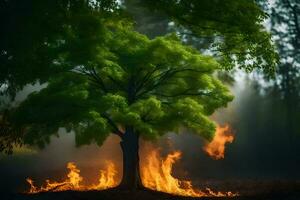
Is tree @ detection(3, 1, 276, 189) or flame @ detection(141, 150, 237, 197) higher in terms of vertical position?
tree @ detection(3, 1, 276, 189)

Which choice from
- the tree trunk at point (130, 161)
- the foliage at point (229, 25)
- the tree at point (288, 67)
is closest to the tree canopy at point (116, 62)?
the foliage at point (229, 25)

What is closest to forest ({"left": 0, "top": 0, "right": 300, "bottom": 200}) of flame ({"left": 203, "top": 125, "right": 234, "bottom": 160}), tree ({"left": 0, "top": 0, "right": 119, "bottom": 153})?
tree ({"left": 0, "top": 0, "right": 119, "bottom": 153})

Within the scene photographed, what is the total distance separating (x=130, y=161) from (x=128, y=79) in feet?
12.0

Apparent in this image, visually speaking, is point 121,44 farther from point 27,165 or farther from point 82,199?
point 27,165

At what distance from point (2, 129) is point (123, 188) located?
607cm

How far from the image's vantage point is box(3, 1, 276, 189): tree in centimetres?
1494

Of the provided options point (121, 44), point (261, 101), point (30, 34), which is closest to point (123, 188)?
point (121, 44)

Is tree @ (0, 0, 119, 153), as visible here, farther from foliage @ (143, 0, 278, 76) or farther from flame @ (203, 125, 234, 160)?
flame @ (203, 125, 234, 160)

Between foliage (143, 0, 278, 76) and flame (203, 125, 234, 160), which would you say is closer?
foliage (143, 0, 278, 76)

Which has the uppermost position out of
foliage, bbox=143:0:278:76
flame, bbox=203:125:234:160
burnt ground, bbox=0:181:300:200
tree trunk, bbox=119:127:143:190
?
foliage, bbox=143:0:278:76

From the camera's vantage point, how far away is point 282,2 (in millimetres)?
34875

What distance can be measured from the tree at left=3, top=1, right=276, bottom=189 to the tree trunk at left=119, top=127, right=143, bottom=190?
0.04m

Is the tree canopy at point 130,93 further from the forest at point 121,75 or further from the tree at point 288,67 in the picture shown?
the tree at point 288,67

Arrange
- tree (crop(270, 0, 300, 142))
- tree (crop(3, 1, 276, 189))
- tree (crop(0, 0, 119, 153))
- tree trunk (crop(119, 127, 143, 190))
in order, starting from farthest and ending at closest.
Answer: tree (crop(270, 0, 300, 142)) < tree trunk (crop(119, 127, 143, 190)) < tree (crop(3, 1, 276, 189)) < tree (crop(0, 0, 119, 153))
